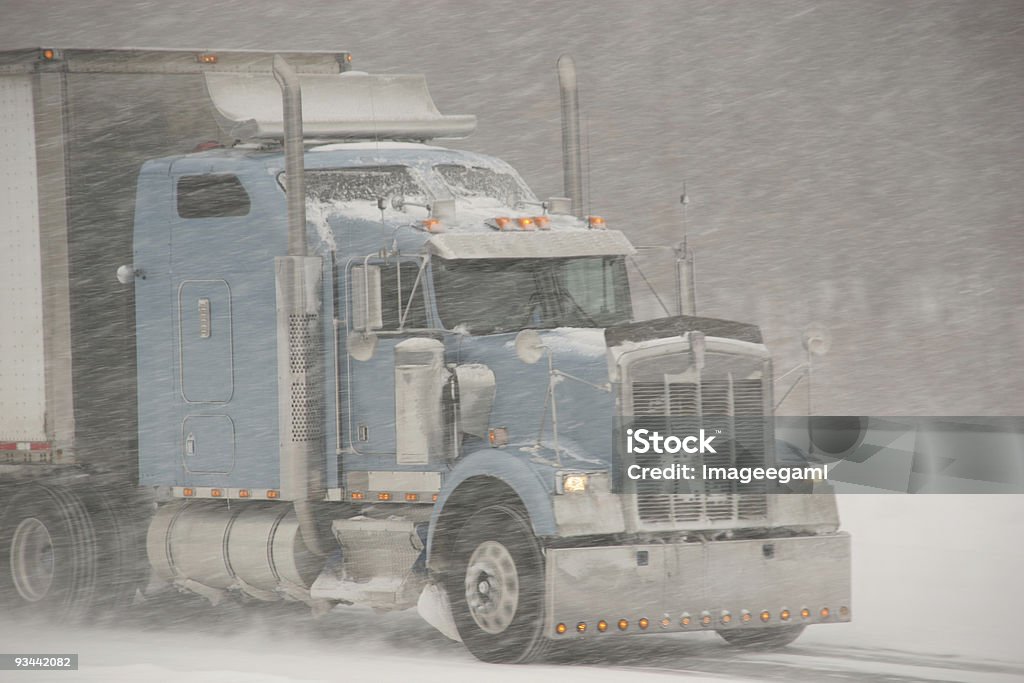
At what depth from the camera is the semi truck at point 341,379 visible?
41.1ft

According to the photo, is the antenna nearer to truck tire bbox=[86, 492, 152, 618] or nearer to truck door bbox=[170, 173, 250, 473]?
truck door bbox=[170, 173, 250, 473]

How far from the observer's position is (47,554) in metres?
15.7

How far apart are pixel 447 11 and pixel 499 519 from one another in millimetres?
43894

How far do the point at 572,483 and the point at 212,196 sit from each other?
4.21m

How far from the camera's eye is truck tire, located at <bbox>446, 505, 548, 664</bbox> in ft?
40.3

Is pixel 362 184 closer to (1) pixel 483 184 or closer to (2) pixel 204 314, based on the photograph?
(1) pixel 483 184

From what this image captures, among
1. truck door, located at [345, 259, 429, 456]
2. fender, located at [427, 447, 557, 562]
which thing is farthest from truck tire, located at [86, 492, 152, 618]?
fender, located at [427, 447, 557, 562]

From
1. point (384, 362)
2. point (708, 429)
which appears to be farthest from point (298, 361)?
point (708, 429)

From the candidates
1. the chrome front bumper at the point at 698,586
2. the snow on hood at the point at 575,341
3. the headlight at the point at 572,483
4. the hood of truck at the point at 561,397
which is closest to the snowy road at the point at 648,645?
the chrome front bumper at the point at 698,586

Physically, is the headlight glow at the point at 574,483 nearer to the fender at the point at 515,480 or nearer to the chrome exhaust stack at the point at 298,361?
the fender at the point at 515,480

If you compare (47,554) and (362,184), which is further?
(47,554)

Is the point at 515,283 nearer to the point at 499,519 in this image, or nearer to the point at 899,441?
the point at 499,519

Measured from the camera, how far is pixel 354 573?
13.9 metres

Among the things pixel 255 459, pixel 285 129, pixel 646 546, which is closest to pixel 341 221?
pixel 285 129
